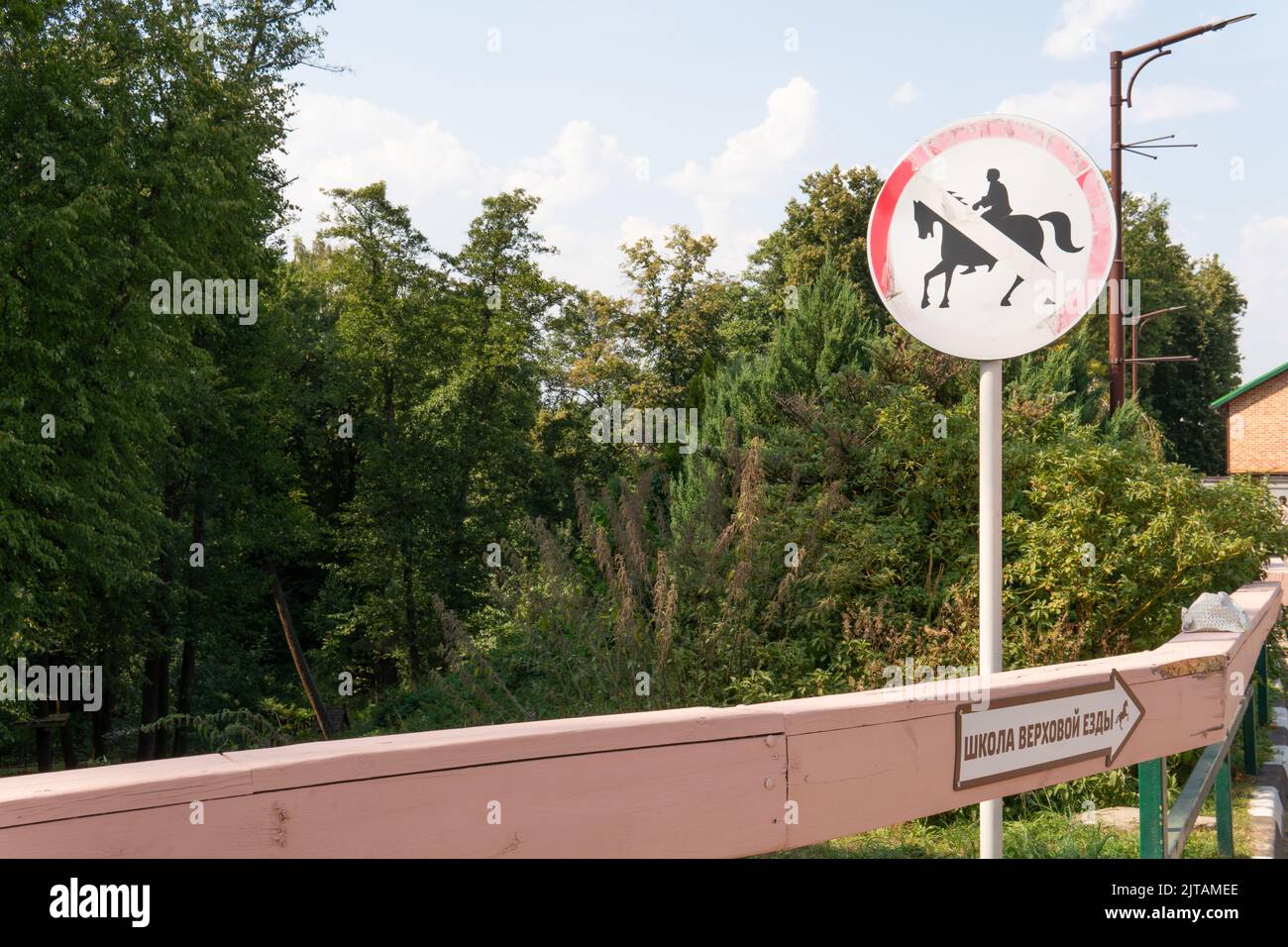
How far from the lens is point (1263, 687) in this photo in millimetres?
7852

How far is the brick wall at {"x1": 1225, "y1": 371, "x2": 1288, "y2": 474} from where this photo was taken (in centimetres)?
4366

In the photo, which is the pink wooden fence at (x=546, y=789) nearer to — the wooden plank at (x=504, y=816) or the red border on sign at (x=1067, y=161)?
the wooden plank at (x=504, y=816)

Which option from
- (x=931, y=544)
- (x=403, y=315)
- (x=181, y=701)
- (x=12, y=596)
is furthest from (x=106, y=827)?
(x=403, y=315)

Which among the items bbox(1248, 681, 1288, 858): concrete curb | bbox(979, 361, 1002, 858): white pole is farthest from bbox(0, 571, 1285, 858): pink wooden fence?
bbox(1248, 681, 1288, 858): concrete curb

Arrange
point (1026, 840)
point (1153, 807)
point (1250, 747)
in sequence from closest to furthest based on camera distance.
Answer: point (1153, 807) → point (1026, 840) → point (1250, 747)

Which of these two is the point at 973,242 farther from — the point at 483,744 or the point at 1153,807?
the point at 483,744

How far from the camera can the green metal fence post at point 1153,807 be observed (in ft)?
9.98

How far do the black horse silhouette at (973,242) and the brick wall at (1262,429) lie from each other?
45354 millimetres

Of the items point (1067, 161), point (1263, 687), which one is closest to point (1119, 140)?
point (1263, 687)

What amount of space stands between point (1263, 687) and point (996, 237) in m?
6.26

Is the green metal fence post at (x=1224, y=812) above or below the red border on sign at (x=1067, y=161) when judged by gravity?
below

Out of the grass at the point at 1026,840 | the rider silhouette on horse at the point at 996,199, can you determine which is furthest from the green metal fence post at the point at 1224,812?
the rider silhouette on horse at the point at 996,199

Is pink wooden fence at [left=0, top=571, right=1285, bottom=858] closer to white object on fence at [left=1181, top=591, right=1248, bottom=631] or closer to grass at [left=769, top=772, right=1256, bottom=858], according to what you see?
white object on fence at [left=1181, top=591, right=1248, bottom=631]

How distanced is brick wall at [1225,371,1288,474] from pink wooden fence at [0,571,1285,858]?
46630mm
